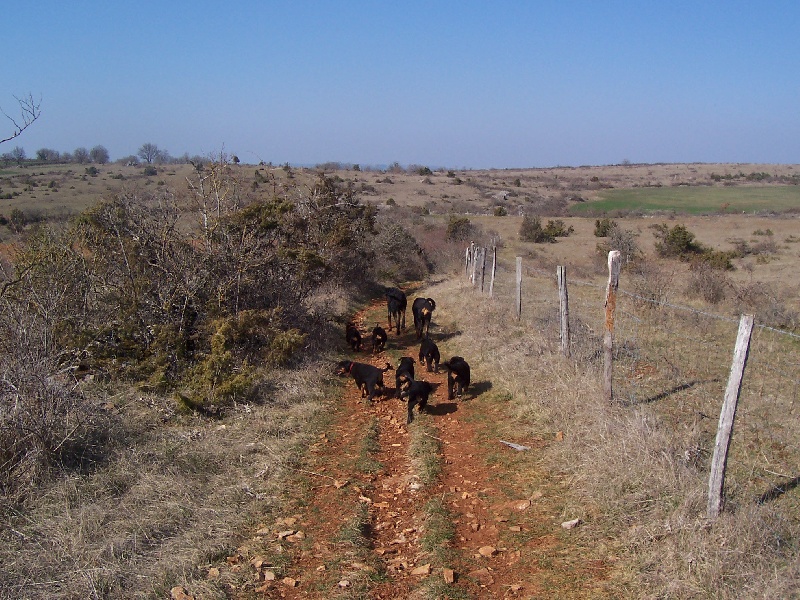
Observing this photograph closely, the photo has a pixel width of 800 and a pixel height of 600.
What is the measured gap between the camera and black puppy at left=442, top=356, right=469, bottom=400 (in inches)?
334

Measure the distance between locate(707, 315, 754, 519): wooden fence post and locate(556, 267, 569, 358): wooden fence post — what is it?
13.2ft

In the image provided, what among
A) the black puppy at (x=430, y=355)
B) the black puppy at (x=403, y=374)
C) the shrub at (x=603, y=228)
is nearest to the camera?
the black puppy at (x=403, y=374)

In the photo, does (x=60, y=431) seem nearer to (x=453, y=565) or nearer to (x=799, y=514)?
(x=453, y=565)

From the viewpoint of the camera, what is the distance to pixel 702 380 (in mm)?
8328

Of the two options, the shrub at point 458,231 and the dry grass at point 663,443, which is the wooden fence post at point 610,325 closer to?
the dry grass at point 663,443

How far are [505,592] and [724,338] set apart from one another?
9.35 meters

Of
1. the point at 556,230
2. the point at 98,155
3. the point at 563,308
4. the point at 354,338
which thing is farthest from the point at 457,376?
the point at 98,155

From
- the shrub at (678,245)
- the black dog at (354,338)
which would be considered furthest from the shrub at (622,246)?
the black dog at (354,338)

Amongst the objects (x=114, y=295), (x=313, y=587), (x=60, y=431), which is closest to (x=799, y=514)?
(x=313, y=587)

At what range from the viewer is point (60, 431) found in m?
5.75

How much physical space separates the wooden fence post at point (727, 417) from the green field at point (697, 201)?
→ 148ft

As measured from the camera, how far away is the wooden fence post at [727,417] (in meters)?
4.32

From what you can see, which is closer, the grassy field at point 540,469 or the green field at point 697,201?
the grassy field at point 540,469

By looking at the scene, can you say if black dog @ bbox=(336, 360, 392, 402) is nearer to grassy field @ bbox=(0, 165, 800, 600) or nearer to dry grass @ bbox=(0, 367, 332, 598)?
grassy field @ bbox=(0, 165, 800, 600)
